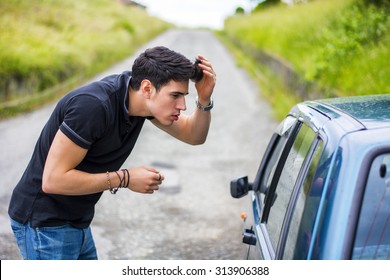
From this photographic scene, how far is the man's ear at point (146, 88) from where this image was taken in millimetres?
2799

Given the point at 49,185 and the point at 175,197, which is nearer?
the point at 49,185

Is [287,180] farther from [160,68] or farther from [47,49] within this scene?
[47,49]

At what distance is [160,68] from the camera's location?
2.77 meters

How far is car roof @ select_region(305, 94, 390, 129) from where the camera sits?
2.29 metres

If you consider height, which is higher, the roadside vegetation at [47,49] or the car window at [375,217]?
the car window at [375,217]

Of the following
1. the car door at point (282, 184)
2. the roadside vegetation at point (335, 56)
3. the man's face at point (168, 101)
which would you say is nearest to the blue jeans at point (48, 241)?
the man's face at point (168, 101)

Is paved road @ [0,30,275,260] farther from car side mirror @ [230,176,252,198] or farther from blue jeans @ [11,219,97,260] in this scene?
blue jeans @ [11,219,97,260]

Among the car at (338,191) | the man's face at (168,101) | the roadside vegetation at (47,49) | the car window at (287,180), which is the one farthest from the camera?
the roadside vegetation at (47,49)

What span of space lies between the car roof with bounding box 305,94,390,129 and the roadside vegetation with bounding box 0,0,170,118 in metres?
10.2

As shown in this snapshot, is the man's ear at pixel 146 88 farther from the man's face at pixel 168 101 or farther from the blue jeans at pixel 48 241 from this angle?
the blue jeans at pixel 48 241

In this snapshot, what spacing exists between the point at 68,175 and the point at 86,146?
15cm

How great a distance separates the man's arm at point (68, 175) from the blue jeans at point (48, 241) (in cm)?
30

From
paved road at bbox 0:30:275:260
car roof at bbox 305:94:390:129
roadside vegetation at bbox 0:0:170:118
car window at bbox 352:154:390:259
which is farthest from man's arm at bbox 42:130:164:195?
roadside vegetation at bbox 0:0:170:118

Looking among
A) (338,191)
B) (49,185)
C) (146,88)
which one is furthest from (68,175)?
(338,191)
